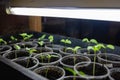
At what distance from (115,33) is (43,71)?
35.3 inches

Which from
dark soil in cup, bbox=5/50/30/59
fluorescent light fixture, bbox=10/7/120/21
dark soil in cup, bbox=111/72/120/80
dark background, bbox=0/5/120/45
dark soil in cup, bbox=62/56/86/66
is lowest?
dark soil in cup, bbox=5/50/30/59

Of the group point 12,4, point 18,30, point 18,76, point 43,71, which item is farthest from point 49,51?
point 18,30

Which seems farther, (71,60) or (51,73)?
(71,60)

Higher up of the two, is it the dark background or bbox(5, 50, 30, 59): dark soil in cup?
the dark background

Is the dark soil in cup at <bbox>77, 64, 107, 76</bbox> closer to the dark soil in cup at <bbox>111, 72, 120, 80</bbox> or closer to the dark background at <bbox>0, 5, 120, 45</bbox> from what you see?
the dark soil in cup at <bbox>111, 72, 120, 80</bbox>

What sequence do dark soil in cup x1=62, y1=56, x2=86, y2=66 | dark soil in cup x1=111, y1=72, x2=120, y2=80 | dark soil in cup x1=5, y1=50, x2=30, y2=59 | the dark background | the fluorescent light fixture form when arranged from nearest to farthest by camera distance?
the fluorescent light fixture < dark soil in cup x1=111, y1=72, x2=120, y2=80 < dark soil in cup x1=62, y1=56, x2=86, y2=66 < dark soil in cup x1=5, y1=50, x2=30, y2=59 < the dark background

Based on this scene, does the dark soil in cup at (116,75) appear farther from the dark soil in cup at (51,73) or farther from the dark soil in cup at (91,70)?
the dark soil in cup at (51,73)

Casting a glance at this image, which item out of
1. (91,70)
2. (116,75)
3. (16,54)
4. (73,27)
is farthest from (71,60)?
(73,27)

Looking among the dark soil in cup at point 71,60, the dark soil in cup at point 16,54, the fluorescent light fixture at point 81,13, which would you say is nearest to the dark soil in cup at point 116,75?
the dark soil in cup at point 71,60

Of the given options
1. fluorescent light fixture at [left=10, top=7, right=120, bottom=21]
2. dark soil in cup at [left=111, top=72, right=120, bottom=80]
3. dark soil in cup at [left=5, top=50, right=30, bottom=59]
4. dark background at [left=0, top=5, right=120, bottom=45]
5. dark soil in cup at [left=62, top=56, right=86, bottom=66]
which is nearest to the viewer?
fluorescent light fixture at [left=10, top=7, right=120, bottom=21]

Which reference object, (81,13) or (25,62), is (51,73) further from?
(81,13)

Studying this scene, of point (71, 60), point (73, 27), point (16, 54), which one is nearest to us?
point (71, 60)

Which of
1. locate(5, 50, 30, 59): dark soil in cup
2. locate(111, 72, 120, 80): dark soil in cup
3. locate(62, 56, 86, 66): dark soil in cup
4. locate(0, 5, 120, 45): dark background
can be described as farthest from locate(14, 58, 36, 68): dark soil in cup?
locate(0, 5, 120, 45): dark background

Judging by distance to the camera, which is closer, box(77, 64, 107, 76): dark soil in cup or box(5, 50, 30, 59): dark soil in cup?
box(77, 64, 107, 76): dark soil in cup
